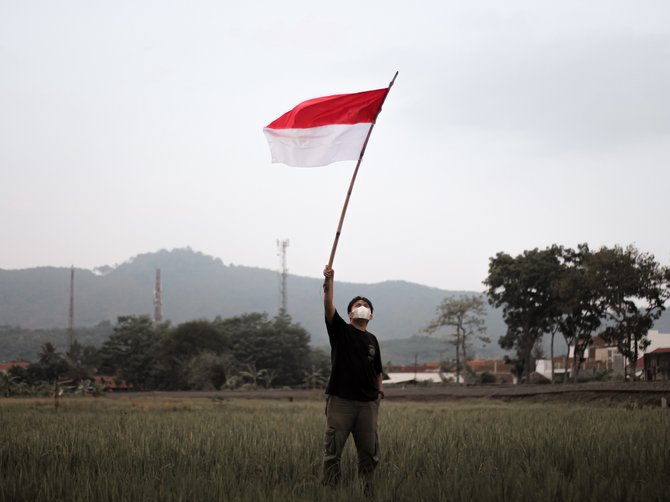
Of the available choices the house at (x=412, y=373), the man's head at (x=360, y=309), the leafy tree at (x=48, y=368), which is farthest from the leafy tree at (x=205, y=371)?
the man's head at (x=360, y=309)

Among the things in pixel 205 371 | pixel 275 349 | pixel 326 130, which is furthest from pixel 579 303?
pixel 326 130

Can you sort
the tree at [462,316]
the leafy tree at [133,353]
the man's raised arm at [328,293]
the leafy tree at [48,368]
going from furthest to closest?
the leafy tree at [133,353] → the leafy tree at [48,368] → the tree at [462,316] → the man's raised arm at [328,293]

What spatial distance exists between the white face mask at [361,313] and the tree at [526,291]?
55385 mm

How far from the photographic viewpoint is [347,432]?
27.7ft

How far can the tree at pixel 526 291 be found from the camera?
63500mm

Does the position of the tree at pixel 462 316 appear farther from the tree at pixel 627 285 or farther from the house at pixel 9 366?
the house at pixel 9 366

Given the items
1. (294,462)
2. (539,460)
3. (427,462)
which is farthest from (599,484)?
(294,462)

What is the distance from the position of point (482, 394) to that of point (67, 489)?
34078 mm

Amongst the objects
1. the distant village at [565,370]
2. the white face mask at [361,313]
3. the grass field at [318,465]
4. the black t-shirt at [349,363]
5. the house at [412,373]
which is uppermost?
the white face mask at [361,313]

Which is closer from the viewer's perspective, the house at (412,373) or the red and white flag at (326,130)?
the red and white flag at (326,130)

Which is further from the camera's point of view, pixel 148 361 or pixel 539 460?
pixel 148 361

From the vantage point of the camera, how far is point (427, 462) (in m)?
9.59

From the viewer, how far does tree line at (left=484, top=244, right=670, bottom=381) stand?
54500 millimetres

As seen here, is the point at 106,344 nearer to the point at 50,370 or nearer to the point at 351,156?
the point at 50,370
